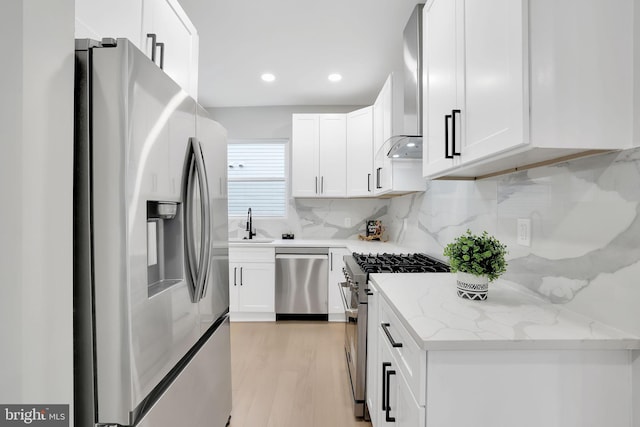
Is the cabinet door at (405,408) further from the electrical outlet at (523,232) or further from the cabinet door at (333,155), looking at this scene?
the cabinet door at (333,155)

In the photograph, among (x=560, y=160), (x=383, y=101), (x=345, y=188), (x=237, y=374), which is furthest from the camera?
(x=345, y=188)

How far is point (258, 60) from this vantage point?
111 inches

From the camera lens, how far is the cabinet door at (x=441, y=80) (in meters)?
1.24

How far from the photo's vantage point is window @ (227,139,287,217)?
13.4 ft

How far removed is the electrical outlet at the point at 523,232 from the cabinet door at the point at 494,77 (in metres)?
0.42

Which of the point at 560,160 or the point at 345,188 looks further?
the point at 345,188

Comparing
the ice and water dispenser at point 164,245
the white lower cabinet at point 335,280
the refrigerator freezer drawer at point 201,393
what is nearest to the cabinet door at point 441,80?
the ice and water dispenser at point 164,245

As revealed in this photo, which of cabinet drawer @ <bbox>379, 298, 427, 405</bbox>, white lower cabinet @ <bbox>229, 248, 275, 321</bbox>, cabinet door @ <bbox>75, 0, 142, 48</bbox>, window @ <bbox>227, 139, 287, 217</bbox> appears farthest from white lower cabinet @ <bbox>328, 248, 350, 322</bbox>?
cabinet door @ <bbox>75, 0, 142, 48</bbox>

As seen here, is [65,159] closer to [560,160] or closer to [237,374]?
[560,160]

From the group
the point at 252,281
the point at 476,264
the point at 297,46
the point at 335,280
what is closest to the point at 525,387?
the point at 476,264

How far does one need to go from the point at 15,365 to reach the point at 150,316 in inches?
13.1

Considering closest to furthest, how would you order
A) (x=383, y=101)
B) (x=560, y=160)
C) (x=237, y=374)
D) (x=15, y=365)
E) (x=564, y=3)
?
(x=15, y=365)
(x=564, y=3)
(x=560, y=160)
(x=237, y=374)
(x=383, y=101)

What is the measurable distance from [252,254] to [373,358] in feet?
6.89

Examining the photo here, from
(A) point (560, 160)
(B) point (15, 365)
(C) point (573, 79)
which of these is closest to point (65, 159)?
(B) point (15, 365)
